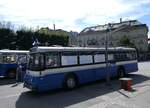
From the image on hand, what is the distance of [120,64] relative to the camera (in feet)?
55.8

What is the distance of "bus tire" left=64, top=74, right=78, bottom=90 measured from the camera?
1227 cm

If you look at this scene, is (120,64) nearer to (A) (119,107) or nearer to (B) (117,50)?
(B) (117,50)

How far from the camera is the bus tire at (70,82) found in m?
12.3

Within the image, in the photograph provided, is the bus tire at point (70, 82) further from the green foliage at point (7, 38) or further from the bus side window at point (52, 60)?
the green foliage at point (7, 38)

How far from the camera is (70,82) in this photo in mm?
12484

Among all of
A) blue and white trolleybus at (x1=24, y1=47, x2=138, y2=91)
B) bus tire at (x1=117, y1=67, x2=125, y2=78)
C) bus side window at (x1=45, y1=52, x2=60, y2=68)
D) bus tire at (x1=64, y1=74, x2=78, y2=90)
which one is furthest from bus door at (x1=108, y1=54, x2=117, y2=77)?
bus side window at (x1=45, y1=52, x2=60, y2=68)

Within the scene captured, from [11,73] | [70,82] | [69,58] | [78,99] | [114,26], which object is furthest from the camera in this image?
[114,26]

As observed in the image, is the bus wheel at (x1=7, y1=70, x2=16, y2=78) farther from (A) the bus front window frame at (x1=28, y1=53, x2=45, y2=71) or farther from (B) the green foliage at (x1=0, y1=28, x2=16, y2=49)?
(B) the green foliage at (x1=0, y1=28, x2=16, y2=49)

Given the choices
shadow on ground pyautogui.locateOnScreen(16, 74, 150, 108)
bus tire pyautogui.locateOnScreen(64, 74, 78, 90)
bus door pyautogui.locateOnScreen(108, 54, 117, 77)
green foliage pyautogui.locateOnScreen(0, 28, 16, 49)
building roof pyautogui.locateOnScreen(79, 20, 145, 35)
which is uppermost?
building roof pyautogui.locateOnScreen(79, 20, 145, 35)

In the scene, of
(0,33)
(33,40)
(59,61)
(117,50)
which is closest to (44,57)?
(59,61)

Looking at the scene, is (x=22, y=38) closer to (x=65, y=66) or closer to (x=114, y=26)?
(x=65, y=66)

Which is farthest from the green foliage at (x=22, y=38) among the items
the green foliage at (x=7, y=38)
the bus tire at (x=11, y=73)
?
the bus tire at (x=11, y=73)

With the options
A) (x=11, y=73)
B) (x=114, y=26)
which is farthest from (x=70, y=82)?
(x=114, y=26)

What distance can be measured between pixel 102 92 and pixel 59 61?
9.54ft
